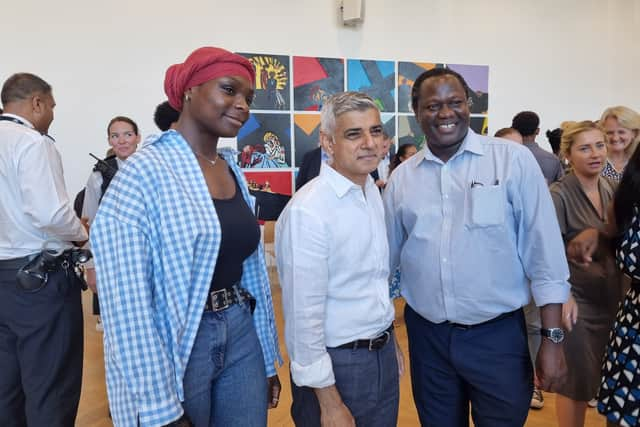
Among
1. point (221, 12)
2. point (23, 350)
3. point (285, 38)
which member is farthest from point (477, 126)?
point (23, 350)

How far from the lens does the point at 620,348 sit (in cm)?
168

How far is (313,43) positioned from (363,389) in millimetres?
6012

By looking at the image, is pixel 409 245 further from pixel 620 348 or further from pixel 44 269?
pixel 44 269

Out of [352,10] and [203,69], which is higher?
[352,10]

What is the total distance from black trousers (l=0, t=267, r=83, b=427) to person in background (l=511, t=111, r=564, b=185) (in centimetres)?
395

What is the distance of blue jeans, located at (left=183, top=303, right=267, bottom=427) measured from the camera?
1.47m

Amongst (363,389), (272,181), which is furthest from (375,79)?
(363,389)

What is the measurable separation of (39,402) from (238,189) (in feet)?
5.42

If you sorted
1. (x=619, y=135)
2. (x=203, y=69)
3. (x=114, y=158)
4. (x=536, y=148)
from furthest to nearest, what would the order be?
(x=536, y=148) → (x=114, y=158) → (x=619, y=135) → (x=203, y=69)

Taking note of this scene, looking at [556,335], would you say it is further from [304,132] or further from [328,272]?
[304,132]

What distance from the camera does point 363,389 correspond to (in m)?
1.68

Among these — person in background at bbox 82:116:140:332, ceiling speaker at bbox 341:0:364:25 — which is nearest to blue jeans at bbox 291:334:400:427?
person in background at bbox 82:116:140:332

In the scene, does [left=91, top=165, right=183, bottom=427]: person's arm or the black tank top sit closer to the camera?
[left=91, top=165, right=183, bottom=427]: person's arm

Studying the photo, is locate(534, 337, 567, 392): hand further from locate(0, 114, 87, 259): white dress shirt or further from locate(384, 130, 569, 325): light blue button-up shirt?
locate(0, 114, 87, 259): white dress shirt
